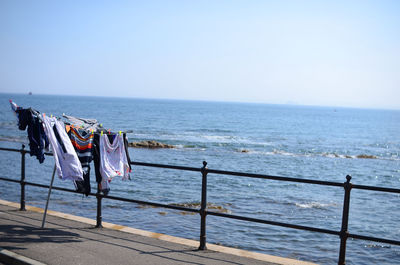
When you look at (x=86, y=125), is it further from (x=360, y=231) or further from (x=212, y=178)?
(x=212, y=178)

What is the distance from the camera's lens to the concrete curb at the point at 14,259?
5.05 metres

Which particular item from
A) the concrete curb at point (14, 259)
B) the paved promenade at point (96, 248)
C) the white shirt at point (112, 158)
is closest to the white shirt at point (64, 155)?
the white shirt at point (112, 158)

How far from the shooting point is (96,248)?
570cm

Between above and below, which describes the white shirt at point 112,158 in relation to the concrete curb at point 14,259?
above

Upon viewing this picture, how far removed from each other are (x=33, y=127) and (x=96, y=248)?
7.00ft

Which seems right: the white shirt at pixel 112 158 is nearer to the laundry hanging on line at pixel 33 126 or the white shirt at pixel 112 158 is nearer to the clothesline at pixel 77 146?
the clothesline at pixel 77 146

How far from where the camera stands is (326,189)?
21141 mm

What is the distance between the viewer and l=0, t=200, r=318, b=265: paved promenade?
207 inches

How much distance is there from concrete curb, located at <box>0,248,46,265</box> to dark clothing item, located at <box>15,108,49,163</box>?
1611 millimetres

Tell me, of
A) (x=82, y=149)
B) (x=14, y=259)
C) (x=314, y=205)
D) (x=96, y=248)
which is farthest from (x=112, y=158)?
(x=314, y=205)

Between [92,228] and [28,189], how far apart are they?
11.5 m

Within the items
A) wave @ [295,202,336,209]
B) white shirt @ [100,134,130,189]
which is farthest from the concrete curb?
wave @ [295,202,336,209]

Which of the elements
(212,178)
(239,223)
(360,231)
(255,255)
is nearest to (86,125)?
(255,255)

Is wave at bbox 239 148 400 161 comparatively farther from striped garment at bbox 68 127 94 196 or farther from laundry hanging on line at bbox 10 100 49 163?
laundry hanging on line at bbox 10 100 49 163
